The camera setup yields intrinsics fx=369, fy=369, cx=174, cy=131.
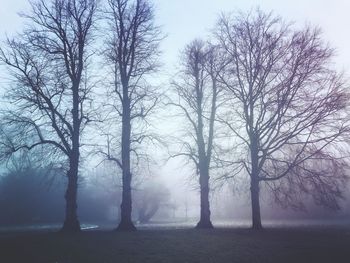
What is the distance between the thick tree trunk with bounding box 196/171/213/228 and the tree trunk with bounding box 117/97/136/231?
6739 mm

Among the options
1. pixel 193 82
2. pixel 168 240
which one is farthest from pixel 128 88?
pixel 168 240

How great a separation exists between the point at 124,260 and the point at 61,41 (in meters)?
17.0

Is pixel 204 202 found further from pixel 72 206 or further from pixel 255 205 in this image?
pixel 72 206

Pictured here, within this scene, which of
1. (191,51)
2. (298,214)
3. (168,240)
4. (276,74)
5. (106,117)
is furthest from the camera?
(298,214)

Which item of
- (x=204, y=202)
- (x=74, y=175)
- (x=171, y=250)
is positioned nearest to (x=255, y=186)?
(x=204, y=202)

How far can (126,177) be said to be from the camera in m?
23.5

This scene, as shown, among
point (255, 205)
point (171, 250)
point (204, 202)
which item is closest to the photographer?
point (171, 250)

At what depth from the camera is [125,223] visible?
2291 centimetres

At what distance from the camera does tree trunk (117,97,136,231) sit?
23.0 m

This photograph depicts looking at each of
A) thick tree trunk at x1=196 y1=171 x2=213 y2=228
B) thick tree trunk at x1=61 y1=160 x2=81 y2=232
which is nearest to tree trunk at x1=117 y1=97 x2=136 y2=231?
thick tree trunk at x1=61 y1=160 x2=81 y2=232

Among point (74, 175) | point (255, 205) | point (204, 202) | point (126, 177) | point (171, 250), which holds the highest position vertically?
point (74, 175)

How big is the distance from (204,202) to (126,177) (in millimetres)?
7407

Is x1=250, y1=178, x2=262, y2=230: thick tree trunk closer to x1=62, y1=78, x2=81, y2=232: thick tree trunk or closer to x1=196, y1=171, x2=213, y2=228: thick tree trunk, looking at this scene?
x1=196, y1=171, x2=213, y2=228: thick tree trunk

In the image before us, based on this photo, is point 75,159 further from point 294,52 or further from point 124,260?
point 294,52
